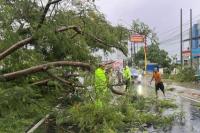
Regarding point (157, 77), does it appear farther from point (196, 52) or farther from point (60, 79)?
point (196, 52)

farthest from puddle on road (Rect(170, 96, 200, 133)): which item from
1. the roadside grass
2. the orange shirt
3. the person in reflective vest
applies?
the orange shirt

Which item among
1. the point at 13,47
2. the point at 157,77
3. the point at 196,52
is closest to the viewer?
the point at 13,47

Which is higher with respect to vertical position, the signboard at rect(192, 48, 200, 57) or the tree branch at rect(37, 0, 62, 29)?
the signboard at rect(192, 48, 200, 57)

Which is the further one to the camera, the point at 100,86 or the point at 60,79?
the point at 60,79

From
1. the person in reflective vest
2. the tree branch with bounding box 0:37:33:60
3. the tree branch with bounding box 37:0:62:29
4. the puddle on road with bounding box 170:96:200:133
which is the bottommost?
the puddle on road with bounding box 170:96:200:133

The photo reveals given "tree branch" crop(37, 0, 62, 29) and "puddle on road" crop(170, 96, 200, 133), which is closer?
"puddle on road" crop(170, 96, 200, 133)

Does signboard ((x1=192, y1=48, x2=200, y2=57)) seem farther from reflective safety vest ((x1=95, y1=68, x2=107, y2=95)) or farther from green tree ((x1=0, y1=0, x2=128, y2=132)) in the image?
reflective safety vest ((x1=95, y1=68, x2=107, y2=95))

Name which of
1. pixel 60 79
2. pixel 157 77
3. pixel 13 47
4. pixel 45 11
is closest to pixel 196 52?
pixel 157 77

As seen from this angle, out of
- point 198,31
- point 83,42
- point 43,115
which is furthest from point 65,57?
point 198,31

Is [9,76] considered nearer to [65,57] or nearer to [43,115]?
[43,115]

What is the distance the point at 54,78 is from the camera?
15242 mm

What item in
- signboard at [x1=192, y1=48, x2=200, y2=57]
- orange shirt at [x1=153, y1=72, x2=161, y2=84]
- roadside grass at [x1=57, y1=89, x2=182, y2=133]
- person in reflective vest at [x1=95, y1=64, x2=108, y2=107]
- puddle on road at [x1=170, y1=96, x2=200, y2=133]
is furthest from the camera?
signboard at [x1=192, y1=48, x2=200, y2=57]

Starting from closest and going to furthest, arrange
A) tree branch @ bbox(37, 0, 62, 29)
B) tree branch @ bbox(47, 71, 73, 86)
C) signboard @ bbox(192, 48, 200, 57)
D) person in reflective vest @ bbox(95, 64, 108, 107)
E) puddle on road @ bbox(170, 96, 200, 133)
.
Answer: person in reflective vest @ bbox(95, 64, 108, 107)
puddle on road @ bbox(170, 96, 200, 133)
tree branch @ bbox(37, 0, 62, 29)
tree branch @ bbox(47, 71, 73, 86)
signboard @ bbox(192, 48, 200, 57)

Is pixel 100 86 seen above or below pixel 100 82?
below
